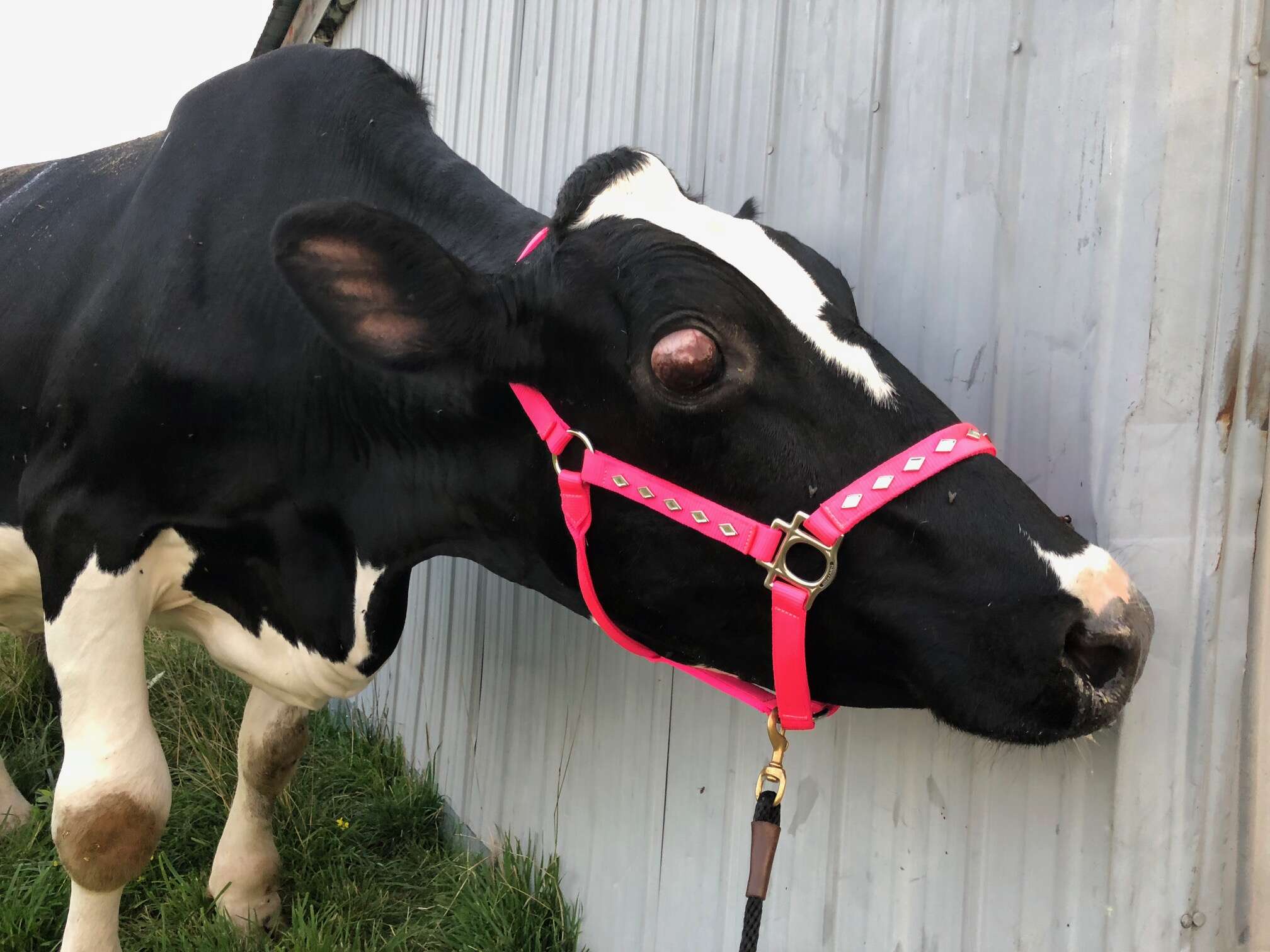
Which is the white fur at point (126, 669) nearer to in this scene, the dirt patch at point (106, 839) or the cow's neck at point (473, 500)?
the dirt patch at point (106, 839)

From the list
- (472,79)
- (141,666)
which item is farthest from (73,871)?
(472,79)

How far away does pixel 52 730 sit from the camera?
4469 mm

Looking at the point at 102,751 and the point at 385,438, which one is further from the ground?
the point at 385,438

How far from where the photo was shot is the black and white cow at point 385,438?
5.71 feet

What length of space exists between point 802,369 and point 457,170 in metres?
1.26

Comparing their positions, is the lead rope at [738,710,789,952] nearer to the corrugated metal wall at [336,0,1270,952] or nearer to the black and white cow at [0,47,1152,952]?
the black and white cow at [0,47,1152,952]

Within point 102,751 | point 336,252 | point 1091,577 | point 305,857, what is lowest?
point 305,857

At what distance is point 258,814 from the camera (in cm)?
338

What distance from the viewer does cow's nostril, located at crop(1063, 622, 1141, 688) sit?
1533mm

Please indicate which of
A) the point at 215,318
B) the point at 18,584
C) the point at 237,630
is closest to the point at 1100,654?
the point at 215,318

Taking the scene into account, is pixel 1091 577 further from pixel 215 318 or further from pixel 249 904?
pixel 249 904

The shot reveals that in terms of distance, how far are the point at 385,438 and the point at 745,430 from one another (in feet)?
3.52

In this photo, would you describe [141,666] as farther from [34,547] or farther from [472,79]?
[472,79]

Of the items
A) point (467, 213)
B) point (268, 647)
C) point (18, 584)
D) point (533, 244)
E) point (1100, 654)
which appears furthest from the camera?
point (18, 584)
